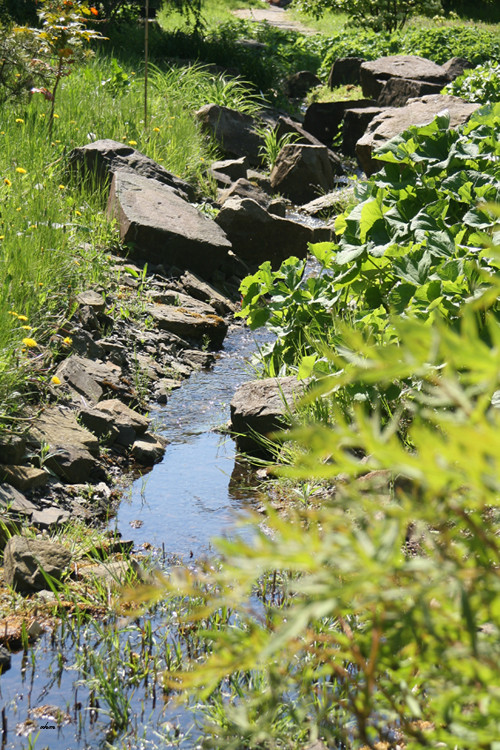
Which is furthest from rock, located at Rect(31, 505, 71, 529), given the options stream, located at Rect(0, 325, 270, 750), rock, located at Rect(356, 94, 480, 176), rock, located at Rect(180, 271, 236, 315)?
rock, located at Rect(356, 94, 480, 176)

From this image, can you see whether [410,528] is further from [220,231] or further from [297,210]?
[297,210]

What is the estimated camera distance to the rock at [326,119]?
12.6 meters

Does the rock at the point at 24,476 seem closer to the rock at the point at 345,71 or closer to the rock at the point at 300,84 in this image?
the rock at the point at 345,71

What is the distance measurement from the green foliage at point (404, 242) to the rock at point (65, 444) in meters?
1.06

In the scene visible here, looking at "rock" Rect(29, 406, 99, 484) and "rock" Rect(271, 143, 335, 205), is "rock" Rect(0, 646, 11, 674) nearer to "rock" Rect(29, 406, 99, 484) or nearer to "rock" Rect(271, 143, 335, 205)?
"rock" Rect(29, 406, 99, 484)

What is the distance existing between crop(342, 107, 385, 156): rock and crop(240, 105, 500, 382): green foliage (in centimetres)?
739

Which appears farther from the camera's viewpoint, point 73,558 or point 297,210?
point 297,210

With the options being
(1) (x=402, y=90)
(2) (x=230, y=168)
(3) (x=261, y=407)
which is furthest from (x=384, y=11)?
(3) (x=261, y=407)

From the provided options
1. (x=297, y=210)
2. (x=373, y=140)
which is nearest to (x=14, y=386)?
(x=373, y=140)

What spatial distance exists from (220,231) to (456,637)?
6621mm

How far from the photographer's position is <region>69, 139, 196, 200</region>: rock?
7.12m

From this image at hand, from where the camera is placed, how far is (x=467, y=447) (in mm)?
639

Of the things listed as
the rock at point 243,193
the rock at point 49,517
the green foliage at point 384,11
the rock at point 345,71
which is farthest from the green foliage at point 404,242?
the green foliage at point 384,11

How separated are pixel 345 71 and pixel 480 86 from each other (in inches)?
233
